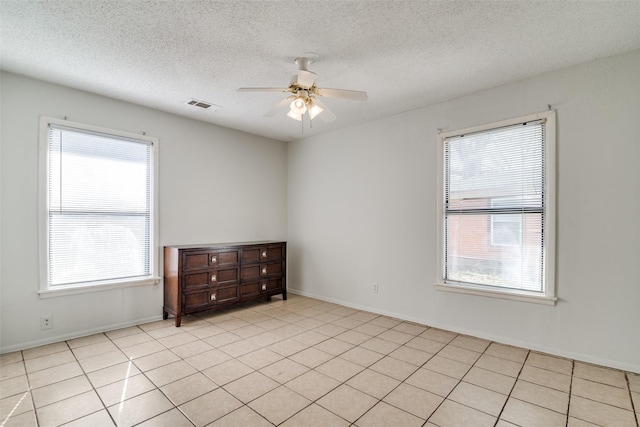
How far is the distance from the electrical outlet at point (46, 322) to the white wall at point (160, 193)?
29mm

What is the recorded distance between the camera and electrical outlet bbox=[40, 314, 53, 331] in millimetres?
3010

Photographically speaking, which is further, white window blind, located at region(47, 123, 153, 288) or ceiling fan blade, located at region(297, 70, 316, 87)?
white window blind, located at region(47, 123, 153, 288)

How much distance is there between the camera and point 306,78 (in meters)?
2.37

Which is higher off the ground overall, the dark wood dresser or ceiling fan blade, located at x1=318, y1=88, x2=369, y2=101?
ceiling fan blade, located at x1=318, y1=88, x2=369, y2=101

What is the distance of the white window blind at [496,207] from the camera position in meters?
2.96

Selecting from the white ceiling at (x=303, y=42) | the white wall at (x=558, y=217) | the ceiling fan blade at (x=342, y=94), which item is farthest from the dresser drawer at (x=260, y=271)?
the ceiling fan blade at (x=342, y=94)

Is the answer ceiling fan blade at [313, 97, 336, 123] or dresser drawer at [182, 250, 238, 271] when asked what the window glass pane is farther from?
dresser drawer at [182, 250, 238, 271]

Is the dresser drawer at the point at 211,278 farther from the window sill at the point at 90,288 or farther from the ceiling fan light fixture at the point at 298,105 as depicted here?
the ceiling fan light fixture at the point at 298,105

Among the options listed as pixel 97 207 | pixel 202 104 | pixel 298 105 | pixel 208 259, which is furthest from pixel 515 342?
pixel 97 207

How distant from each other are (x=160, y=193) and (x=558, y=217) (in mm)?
4253

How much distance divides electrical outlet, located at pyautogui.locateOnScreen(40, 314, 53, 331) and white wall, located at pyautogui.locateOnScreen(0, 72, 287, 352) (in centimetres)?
3

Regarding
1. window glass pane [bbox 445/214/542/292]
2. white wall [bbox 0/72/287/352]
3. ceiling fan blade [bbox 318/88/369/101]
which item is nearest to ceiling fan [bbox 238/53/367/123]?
ceiling fan blade [bbox 318/88/369/101]

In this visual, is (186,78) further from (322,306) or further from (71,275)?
(322,306)

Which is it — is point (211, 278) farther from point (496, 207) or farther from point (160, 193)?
point (496, 207)
